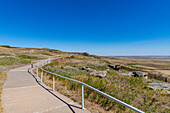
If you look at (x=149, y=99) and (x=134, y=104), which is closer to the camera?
(x=134, y=104)

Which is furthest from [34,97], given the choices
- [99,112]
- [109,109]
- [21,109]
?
[109,109]

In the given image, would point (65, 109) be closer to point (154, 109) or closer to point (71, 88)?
point (71, 88)

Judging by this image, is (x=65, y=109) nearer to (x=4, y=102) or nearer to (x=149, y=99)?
(x=4, y=102)

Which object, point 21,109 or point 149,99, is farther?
point 149,99

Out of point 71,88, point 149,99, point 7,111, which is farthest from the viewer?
point 71,88

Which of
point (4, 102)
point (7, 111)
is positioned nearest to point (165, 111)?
point (7, 111)

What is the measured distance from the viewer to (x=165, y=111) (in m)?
4.88

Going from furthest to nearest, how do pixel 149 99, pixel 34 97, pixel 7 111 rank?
1. pixel 149 99
2. pixel 34 97
3. pixel 7 111

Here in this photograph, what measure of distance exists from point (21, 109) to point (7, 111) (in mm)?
443

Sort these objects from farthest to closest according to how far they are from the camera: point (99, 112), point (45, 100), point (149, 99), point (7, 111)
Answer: point (149, 99) < point (45, 100) < point (99, 112) < point (7, 111)

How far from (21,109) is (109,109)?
3.57 m

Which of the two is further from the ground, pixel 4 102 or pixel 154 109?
pixel 4 102

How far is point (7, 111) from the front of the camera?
144 inches

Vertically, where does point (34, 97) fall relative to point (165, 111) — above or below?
above
